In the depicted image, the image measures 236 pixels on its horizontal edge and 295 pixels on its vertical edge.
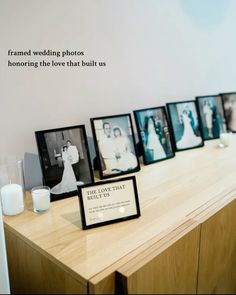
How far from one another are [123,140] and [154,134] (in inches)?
8.7

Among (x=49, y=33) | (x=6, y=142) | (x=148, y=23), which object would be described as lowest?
(x=6, y=142)

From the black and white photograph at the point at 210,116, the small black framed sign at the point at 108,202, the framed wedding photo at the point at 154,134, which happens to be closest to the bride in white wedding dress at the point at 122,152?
the framed wedding photo at the point at 154,134

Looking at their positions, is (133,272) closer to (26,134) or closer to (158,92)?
(26,134)

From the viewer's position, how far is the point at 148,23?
4.64 feet

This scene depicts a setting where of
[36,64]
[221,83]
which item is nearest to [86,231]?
[36,64]

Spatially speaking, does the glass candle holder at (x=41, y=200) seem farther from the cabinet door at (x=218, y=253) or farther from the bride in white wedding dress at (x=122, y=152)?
the cabinet door at (x=218, y=253)

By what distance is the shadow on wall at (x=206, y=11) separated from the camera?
1.61 meters

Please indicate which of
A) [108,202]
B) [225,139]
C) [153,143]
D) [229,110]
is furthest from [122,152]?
[229,110]

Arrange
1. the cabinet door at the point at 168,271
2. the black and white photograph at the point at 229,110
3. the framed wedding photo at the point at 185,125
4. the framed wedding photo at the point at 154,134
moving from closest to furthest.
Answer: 1. the cabinet door at the point at 168,271
2. the framed wedding photo at the point at 154,134
3. the framed wedding photo at the point at 185,125
4. the black and white photograph at the point at 229,110

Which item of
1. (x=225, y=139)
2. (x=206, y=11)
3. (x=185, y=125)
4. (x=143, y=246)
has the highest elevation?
(x=206, y=11)

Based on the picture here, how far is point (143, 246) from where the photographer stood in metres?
0.72

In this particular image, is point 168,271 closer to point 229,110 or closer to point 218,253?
point 218,253

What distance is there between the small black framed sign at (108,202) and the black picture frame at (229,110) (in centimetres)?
125

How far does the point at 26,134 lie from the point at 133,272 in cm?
69
